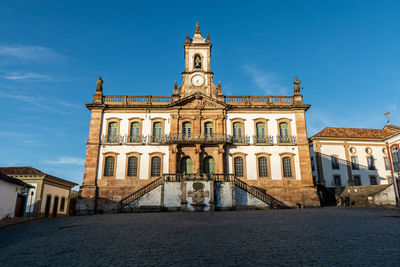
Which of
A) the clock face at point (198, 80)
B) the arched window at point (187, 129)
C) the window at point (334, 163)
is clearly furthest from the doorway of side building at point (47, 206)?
the window at point (334, 163)

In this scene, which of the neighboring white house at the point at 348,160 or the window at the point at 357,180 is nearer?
the neighboring white house at the point at 348,160

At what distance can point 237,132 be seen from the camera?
2789cm

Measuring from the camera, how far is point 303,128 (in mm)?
27797

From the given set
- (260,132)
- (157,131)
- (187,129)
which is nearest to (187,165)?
(187,129)

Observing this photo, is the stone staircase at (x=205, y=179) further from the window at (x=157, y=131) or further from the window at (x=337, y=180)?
the window at (x=337, y=180)

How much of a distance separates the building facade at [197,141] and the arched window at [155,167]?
0.30 feet

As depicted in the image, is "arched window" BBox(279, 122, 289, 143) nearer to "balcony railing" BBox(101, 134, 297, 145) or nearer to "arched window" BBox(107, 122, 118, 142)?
"balcony railing" BBox(101, 134, 297, 145)

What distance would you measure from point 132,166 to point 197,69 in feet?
39.1

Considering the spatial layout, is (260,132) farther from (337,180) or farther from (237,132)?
(337,180)

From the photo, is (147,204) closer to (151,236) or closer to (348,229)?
(151,236)

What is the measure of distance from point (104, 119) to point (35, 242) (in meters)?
19.1

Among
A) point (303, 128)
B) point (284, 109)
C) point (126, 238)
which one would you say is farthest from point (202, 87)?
point (126, 238)

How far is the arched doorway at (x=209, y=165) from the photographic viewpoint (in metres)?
26.7

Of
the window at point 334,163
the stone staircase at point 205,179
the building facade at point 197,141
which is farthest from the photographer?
the window at point 334,163
